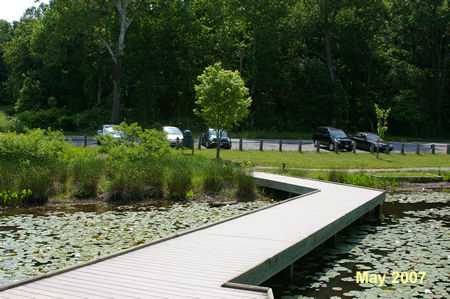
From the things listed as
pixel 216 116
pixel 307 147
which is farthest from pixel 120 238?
pixel 307 147

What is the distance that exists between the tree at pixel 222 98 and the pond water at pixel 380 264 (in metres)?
11.7

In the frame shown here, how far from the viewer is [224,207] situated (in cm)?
1367

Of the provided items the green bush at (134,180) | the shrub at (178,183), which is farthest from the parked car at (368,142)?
the green bush at (134,180)

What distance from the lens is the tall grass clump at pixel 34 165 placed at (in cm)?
1337

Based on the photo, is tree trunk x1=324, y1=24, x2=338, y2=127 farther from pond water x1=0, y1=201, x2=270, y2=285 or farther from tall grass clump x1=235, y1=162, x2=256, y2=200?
pond water x1=0, y1=201, x2=270, y2=285

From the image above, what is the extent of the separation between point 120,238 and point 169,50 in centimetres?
4123

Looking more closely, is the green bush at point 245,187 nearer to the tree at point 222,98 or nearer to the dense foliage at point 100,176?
the dense foliage at point 100,176

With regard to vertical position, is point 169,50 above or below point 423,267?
above

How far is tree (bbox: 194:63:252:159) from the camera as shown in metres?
22.9

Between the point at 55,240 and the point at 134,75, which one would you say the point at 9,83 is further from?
the point at 55,240

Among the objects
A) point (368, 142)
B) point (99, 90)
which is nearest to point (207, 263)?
point (368, 142)

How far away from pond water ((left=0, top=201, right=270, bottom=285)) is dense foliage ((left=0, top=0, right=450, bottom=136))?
31913 millimetres

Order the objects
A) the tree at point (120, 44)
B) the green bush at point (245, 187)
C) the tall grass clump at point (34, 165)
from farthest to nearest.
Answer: the tree at point (120, 44) → the green bush at point (245, 187) → the tall grass clump at point (34, 165)

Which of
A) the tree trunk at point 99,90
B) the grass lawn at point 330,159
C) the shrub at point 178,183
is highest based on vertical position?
the tree trunk at point 99,90
